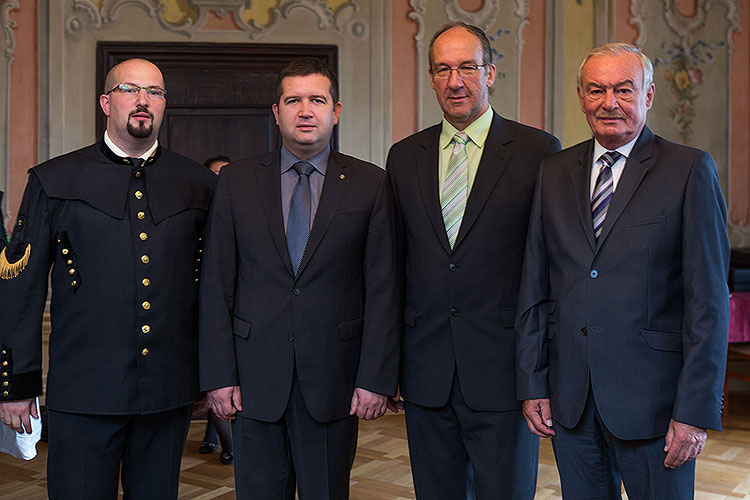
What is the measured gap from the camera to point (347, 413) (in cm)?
223

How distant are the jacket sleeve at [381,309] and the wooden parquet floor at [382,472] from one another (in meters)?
1.53

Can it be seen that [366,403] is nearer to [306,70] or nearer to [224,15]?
[306,70]

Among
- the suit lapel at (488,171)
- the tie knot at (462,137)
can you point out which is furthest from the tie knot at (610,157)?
the tie knot at (462,137)

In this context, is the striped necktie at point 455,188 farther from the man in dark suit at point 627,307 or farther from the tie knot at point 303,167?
the tie knot at point 303,167

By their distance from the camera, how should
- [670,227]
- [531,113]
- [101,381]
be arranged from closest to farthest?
[670,227] → [101,381] → [531,113]

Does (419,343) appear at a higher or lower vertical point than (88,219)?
lower

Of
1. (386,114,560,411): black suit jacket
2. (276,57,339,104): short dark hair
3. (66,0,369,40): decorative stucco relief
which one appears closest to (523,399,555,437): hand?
(386,114,560,411): black suit jacket

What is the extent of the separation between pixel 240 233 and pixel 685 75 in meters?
4.05

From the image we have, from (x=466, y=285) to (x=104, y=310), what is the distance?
965 millimetres

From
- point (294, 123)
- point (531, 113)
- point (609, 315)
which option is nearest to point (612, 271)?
point (609, 315)

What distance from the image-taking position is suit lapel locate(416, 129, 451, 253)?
7.46ft

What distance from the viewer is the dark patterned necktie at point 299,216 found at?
2.22m

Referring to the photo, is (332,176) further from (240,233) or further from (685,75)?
(685,75)

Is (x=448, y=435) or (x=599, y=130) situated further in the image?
(x=448, y=435)
